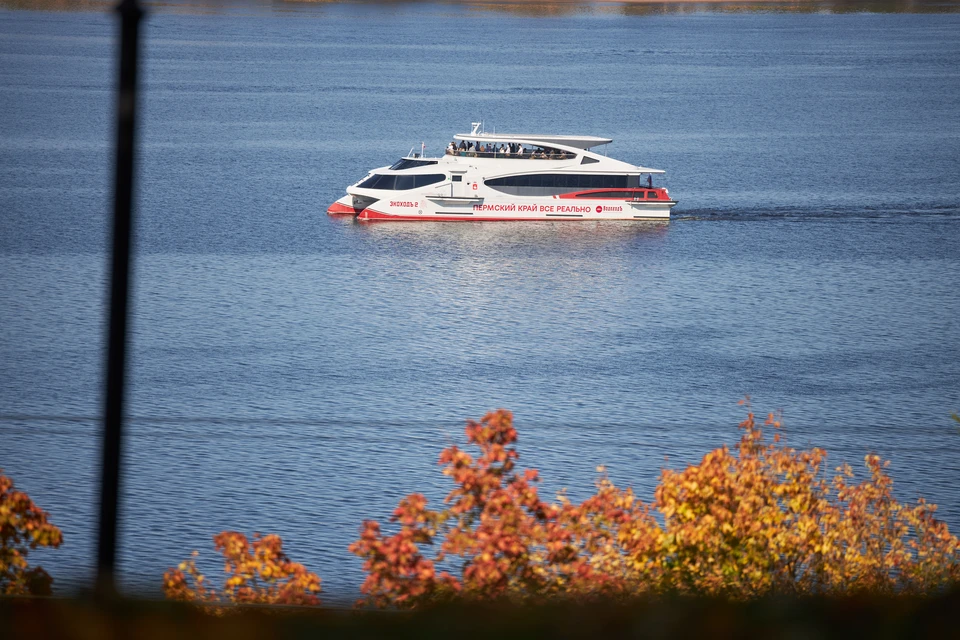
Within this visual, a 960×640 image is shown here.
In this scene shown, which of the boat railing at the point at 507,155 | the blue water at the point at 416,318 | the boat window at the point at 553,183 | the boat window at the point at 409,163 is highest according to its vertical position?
the boat railing at the point at 507,155

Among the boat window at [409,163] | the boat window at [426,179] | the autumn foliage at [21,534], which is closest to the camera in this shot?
the autumn foliage at [21,534]

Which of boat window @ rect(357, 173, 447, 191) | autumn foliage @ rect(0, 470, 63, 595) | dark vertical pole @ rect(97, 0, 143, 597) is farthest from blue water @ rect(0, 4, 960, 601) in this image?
autumn foliage @ rect(0, 470, 63, 595)

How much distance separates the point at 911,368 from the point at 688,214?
64.5 feet

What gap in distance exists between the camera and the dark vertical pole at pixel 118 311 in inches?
218

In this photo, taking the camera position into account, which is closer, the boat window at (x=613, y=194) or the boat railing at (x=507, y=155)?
the boat railing at (x=507, y=155)

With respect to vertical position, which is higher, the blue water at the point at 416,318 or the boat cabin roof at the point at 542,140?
the boat cabin roof at the point at 542,140

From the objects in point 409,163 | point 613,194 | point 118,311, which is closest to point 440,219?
point 409,163

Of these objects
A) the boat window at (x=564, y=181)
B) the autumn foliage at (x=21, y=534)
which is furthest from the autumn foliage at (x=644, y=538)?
the boat window at (x=564, y=181)

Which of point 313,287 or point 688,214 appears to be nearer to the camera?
point 313,287

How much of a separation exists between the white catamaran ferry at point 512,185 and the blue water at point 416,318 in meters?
A: 0.78

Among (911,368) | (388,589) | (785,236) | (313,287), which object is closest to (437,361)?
(313,287)

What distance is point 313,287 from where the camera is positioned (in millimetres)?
39188

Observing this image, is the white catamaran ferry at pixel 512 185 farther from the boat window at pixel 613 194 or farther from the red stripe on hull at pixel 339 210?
the red stripe on hull at pixel 339 210

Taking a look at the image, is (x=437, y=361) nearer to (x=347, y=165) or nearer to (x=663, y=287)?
(x=663, y=287)
